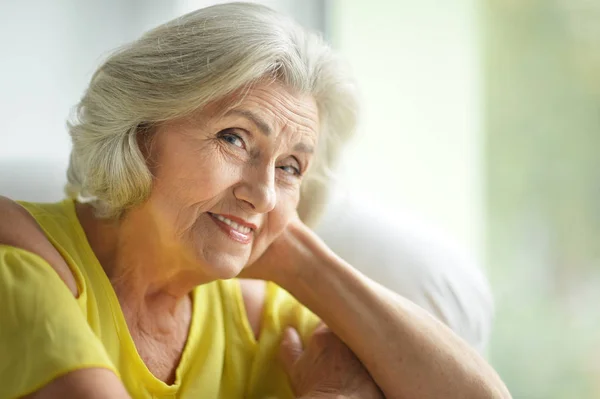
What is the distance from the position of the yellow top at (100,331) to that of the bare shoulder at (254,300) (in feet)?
0.05

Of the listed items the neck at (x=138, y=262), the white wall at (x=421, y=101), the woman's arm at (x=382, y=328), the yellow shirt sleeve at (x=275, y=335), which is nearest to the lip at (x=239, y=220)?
the neck at (x=138, y=262)

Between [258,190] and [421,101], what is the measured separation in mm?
1737

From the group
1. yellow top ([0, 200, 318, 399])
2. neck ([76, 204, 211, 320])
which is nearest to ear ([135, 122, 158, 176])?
neck ([76, 204, 211, 320])

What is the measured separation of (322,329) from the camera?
5.72 feet

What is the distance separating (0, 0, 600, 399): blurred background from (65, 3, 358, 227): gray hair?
1.43 m

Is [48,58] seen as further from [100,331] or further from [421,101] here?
[421,101]

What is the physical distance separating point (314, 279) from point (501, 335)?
5.76 ft

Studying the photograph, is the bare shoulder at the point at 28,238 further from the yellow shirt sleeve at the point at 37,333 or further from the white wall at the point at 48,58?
the white wall at the point at 48,58

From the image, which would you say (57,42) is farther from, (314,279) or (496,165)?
(496,165)

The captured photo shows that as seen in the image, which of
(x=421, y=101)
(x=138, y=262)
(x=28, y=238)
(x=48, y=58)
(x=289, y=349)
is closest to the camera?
(x=28, y=238)

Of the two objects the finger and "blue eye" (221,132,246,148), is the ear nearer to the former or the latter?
"blue eye" (221,132,246,148)

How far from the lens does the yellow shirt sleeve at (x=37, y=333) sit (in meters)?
1.22

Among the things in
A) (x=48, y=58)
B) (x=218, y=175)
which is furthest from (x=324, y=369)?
(x=48, y=58)

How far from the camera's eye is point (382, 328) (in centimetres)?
161
